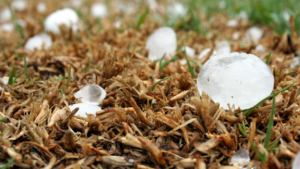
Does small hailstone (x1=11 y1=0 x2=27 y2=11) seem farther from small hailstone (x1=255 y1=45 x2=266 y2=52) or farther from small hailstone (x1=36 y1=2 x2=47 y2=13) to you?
small hailstone (x1=255 y1=45 x2=266 y2=52)

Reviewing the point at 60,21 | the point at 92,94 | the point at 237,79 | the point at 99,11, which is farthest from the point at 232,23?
the point at 92,94

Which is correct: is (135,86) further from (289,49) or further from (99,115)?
(289,49)

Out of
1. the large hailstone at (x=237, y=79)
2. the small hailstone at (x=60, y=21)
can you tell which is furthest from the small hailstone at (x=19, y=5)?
the large hailstone at (x=237, y=79)

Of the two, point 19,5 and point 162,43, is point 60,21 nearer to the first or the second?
point 162,43

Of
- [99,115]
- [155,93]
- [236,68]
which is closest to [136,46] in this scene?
[155,93]

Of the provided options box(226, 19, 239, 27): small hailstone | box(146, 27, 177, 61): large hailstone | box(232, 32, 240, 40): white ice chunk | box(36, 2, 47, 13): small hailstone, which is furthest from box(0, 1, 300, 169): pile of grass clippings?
box(36, 2, 47, 13): small hailstone

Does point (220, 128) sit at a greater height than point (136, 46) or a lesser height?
lesser
